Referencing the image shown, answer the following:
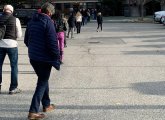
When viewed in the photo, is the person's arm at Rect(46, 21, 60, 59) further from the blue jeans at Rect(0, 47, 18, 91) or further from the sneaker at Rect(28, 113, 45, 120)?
the blue jeans at Rect(0, 47, 18, 91)

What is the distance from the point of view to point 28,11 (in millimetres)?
38281

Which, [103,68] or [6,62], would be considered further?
[6,62]

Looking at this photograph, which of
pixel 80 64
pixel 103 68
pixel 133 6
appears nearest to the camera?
pixel 103 68

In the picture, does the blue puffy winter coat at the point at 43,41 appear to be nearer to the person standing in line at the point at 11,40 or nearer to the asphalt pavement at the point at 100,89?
the asphalt pavement at the point at 100,89

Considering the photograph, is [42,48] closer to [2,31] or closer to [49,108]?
[49,108]

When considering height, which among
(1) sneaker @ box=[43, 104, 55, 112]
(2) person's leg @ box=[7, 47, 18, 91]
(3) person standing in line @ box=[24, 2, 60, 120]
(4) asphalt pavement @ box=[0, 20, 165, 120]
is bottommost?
(4) asphalt pavement @ box=[0, 20, 165, 120]

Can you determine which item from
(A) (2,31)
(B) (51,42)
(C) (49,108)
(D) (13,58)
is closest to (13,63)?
(D) (13,58)

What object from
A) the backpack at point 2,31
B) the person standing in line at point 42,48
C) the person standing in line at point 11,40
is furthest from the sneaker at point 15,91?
the person standing in line at point 42,48

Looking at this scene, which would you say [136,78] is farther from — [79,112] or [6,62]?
[6,62]

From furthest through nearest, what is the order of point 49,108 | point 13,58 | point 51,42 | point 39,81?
point 13,58 < point 49,108 < point 39,81 < point 51,42

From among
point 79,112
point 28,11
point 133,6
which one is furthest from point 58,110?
point 133,6

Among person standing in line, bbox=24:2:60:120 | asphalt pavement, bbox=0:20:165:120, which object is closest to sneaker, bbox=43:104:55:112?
asphalt pavement, bbox=0:20:165:120

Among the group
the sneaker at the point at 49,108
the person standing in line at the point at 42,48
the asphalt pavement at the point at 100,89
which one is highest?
the person standing in line at the point at 42,48

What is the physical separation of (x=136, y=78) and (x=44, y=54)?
4736mm
